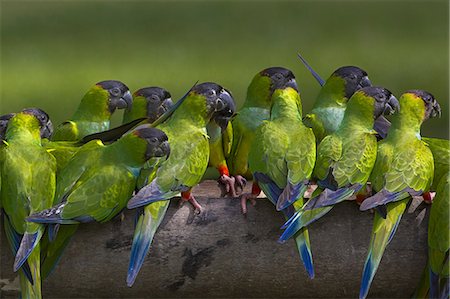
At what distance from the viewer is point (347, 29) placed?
7.08 metres

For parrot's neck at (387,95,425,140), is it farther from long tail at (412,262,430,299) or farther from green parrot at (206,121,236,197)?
green parrot at (206,121,236,197)

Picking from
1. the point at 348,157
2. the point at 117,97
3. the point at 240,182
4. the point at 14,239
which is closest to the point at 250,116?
the point at 240,182

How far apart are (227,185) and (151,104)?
0.36m

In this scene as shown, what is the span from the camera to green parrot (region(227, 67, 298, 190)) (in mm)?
2508

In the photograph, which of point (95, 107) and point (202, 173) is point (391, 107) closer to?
point (202, 173)

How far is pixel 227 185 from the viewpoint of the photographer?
239 centimetres

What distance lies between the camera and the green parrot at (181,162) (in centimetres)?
203

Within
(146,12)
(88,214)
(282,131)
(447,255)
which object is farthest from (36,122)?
(146,12)

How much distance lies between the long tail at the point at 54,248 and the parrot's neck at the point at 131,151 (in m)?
0.19

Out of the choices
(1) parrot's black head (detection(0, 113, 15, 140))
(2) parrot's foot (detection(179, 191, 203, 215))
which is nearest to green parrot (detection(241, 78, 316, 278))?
(2) parrot's foot (detection(179, 191, 203, 215))

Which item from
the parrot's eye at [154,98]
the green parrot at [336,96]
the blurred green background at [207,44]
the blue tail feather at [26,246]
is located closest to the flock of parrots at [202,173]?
the blue tail feather at [26,246]

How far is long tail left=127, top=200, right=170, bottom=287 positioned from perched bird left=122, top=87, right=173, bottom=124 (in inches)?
21.1

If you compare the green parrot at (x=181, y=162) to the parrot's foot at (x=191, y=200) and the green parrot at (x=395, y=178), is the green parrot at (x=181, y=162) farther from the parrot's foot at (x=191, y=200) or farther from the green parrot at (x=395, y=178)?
the green parrot at (x=395, y=178)

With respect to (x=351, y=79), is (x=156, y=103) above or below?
below
